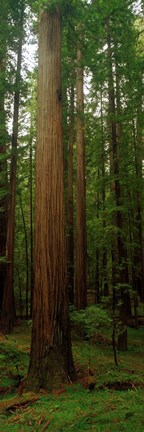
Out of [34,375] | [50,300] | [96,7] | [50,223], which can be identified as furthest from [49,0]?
[34,375]

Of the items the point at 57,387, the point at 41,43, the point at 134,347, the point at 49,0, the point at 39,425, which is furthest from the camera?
the point at 134,347

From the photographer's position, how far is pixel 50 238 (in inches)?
205

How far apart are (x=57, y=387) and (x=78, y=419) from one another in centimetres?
117

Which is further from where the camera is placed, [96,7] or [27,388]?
[96,7]

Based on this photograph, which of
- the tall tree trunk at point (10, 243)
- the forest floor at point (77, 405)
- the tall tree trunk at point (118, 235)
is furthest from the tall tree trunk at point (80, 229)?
the forest floor at point (77, 405)

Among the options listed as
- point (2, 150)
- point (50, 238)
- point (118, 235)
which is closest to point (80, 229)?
point (118, 235)

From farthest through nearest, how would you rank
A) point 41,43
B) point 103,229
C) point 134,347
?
point 134,347 < point 103,229 < point 41,43

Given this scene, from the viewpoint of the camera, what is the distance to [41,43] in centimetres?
581

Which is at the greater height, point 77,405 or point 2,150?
point 2,150

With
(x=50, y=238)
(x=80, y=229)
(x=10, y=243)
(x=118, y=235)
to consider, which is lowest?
(x=50, y=238)

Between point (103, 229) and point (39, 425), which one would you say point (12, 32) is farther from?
point (39, 425)

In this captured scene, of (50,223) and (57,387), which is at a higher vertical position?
(50,223)

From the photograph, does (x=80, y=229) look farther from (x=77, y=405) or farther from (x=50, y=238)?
(x=77, y=405)

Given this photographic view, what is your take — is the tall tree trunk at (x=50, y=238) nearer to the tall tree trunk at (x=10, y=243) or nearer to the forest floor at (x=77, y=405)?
the forest floor at (x=77, y=405)
